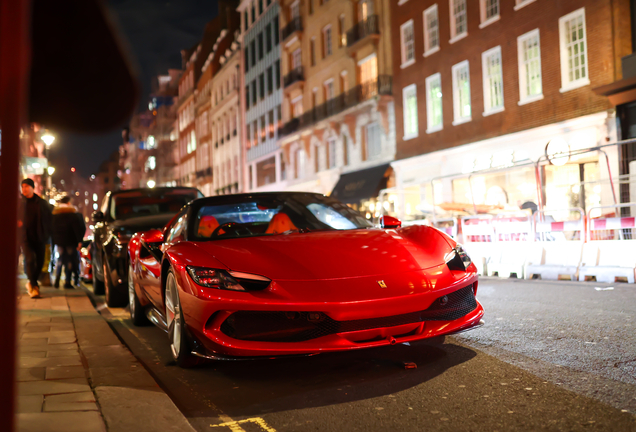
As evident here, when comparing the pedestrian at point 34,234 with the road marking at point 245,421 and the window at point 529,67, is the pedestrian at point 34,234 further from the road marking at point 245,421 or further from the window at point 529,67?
the window at point 529,67

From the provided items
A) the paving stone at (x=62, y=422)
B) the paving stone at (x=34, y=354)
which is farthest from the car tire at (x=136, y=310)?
the paving stone at (x=62, y=422)

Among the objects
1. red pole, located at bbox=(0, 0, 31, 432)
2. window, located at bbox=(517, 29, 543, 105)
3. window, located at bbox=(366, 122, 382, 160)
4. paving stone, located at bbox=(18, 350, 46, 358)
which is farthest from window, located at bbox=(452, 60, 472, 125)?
red pole, located at bbox=(0, 0, 31, 432)

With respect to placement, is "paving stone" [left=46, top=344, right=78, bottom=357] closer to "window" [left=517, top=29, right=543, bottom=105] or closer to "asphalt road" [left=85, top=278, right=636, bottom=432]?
"asphalt road" [left=85, top=278, right=636, bottom=432]

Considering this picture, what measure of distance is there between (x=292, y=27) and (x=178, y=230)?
121 ft

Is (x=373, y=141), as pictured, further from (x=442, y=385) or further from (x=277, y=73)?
(x=442, y=385)

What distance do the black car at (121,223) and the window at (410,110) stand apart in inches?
736

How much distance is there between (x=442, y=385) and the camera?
401 centimetres

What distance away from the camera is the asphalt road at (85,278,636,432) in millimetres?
3367

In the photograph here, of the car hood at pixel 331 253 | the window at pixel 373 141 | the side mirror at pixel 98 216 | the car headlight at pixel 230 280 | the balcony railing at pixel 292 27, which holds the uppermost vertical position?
the balcony railing at pixel 292 27

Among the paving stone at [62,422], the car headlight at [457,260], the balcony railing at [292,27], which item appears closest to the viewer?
the paving stone at [62,422]

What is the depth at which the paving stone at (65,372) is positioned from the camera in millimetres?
4453

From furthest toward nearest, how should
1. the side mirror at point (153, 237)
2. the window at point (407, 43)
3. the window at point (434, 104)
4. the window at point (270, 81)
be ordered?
the window at point (270, 81) < the window at point (407, 43) < the window at point (434, 104) < the side mirror at point (153, 237)

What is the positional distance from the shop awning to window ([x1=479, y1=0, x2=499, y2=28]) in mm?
7968

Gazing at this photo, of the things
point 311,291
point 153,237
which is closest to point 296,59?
point 153,237
